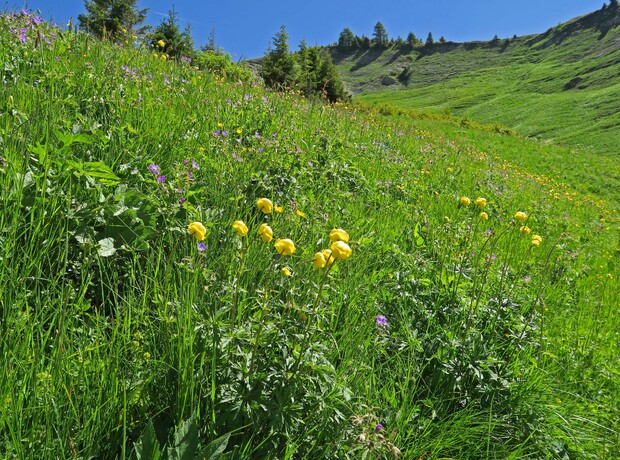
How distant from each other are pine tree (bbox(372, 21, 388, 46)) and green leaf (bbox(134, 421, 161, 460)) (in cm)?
16394

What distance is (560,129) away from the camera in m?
38.0

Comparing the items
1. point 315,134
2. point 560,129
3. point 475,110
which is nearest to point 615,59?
point 475,110

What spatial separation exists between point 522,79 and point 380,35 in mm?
86449

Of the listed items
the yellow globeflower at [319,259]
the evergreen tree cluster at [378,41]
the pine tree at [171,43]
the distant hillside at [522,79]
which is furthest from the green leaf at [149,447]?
the evergreen tree cluster at [378,41]

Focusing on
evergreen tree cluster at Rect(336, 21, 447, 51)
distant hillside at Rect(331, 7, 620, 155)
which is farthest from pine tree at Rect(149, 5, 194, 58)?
evergreen tree cluster at Rect(336, 21, 447, 51)

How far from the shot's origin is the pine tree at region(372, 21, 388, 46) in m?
147

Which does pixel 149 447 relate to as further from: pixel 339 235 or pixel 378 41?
pixel 378 41

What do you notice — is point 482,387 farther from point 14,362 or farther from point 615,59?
point 615,59

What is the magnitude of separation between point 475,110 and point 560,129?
20.0m

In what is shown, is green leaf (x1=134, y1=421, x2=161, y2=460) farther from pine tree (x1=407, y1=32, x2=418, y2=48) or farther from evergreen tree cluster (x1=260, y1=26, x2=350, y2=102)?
pine tree (x1=407, y1=32, x2=418, y2=48)

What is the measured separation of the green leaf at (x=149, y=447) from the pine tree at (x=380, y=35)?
538ft

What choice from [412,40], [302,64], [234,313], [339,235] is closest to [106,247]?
[234,313]

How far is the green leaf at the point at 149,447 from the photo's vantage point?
1.14m

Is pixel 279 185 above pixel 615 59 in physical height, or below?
below
